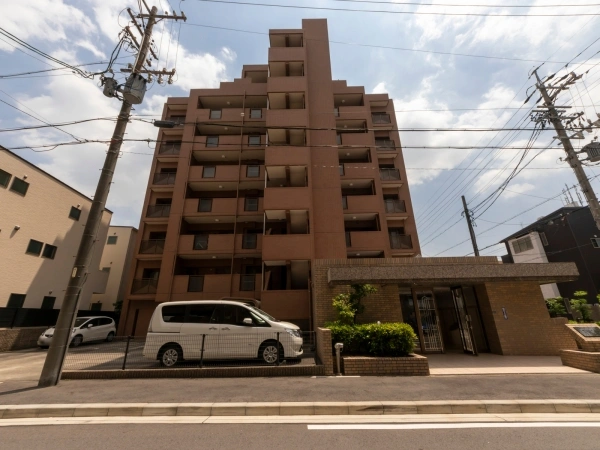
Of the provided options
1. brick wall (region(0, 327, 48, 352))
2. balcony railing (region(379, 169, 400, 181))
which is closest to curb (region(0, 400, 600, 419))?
brick wall (region(0, 327, 48, 352))

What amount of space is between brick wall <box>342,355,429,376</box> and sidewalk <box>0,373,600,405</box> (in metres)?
0.37

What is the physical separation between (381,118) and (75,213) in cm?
2707

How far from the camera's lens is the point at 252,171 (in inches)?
797

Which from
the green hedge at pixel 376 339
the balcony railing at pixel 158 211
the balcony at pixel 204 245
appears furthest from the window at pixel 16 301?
the green hedge at pixel 376 339

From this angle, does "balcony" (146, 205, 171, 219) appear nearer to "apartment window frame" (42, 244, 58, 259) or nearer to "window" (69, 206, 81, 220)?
"window" (69, 206, 81, 220)

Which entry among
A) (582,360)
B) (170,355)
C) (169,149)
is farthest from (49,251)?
(582,360)

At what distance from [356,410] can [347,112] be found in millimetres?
22814

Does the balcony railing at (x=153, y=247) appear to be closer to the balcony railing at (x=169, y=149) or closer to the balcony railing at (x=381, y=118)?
the balcony railing at (x=169, y=149)

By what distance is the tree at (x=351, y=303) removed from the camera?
28.5 feet

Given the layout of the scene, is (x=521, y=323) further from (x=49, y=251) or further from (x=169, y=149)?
(x=49, y=251)

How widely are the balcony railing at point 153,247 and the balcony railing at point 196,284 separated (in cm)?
370

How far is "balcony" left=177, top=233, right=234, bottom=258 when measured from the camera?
18062 mm

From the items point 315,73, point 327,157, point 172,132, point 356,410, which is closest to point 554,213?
point 327,157

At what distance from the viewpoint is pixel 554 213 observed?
26.4 meters
